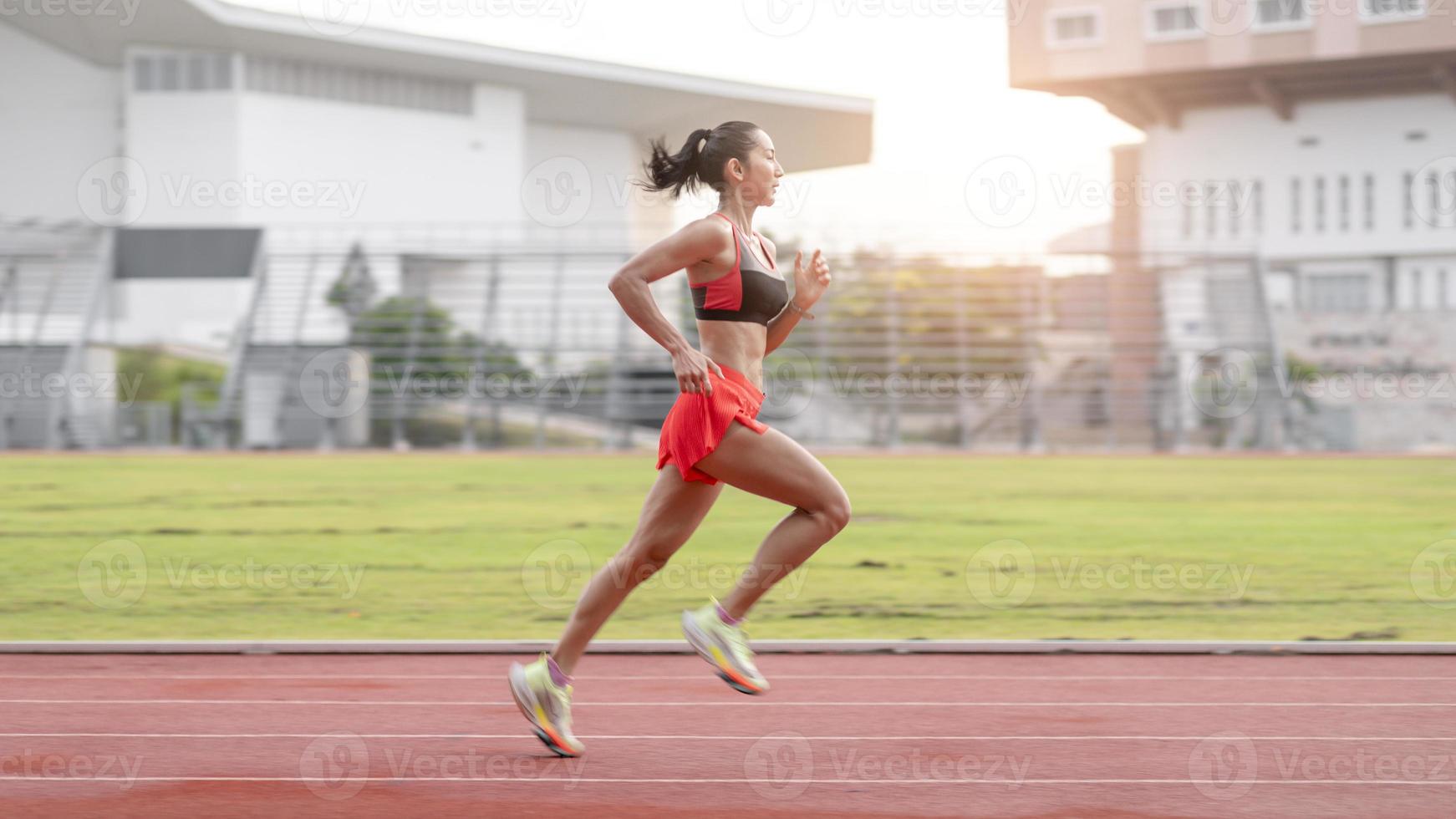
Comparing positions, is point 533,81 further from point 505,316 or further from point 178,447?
point 178,447

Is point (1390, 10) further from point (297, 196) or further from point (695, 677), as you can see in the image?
point (695, 677)

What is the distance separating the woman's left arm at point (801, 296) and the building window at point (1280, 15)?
41861mm

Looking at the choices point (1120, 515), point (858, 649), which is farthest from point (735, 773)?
point (1120, 515)

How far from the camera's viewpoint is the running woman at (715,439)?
14.2 feet

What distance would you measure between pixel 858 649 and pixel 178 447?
2599cm

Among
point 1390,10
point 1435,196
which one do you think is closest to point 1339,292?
point 1435,196

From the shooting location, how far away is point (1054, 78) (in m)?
44.9

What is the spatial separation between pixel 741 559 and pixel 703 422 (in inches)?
257

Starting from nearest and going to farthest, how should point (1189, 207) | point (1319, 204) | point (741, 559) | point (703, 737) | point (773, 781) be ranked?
point (773, 781) < point (703, 737) < point (741, 559) < point (1319, 204) < point (1189, 207)

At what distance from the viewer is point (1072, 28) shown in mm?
44938

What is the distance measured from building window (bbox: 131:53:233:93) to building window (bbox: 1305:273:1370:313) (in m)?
33.3

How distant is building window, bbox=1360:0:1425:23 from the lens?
4041 cm

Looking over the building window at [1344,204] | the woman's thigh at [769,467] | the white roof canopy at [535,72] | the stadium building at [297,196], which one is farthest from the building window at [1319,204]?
the woman's thigh at [769,467]

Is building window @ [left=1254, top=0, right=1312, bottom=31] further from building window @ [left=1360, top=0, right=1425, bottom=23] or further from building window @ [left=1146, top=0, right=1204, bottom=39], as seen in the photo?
building window @ [left=1146, top=0, right=1204, bottom=39]
